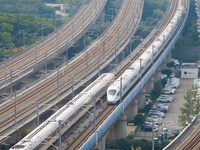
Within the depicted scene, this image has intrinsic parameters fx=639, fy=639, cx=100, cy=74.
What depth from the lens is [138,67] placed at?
4653 inches

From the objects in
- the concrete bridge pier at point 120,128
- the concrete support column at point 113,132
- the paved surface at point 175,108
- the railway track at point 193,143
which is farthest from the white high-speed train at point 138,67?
the railway track at point 193,143

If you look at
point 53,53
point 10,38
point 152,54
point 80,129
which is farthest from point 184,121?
point 10,38

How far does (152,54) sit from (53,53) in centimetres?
2530

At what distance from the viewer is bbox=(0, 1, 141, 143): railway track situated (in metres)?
97.2

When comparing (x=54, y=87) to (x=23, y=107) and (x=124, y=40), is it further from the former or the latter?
(x=124, y=40)

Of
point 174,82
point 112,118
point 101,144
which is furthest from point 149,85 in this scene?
point 101,144

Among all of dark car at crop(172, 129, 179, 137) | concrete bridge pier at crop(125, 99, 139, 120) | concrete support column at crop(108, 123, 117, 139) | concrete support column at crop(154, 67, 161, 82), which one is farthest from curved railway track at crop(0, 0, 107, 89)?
dark car at crop(172, 129, 179, 137)

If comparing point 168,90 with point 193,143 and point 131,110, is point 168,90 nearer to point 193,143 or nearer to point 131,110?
point 131,110

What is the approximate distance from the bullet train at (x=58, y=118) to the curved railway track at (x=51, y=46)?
62.4 ft

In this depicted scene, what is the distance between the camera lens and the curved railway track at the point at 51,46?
127 m

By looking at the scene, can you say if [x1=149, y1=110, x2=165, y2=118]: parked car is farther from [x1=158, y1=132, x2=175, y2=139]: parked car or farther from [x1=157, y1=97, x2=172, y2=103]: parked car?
[x1=158, y1=132, x2=175, y2=139]: parked car

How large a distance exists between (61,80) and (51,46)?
108ft

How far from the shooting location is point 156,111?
11438cm

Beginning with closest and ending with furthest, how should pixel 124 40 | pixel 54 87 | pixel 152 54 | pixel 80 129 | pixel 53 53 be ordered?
1. pixel 80 129
2. pixel 54 87
3. pixel 152 54
4. pixel 53 53
5. pixel 124 40
